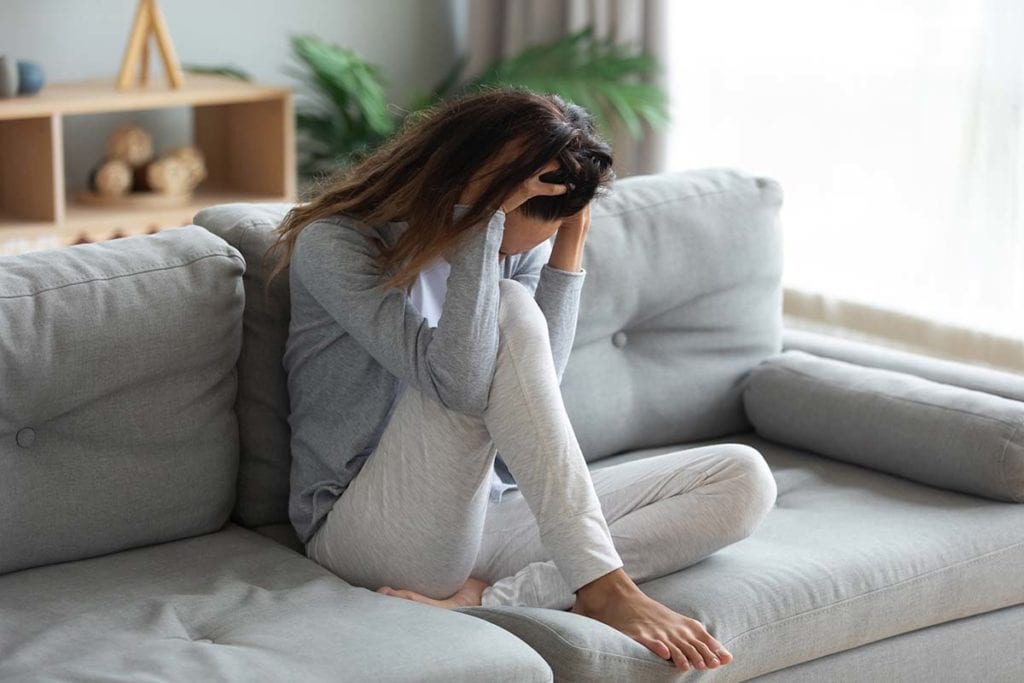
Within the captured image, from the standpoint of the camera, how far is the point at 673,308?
2.45m

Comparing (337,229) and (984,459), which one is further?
(984,459)

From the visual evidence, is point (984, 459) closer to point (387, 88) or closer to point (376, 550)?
point (376, 550)

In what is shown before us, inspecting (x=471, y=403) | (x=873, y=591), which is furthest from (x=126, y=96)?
(x=873, y=591)

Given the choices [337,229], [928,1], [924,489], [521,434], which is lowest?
[924,489]

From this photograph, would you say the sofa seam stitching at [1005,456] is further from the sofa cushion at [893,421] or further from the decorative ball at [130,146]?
the decorative ball at [130,146]

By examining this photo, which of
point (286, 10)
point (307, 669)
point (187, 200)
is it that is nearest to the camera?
point (307, 669)

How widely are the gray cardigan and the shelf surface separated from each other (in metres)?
1.52

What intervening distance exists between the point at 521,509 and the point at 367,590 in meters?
0.27

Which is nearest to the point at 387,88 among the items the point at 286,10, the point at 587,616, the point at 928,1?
the point at 286,10

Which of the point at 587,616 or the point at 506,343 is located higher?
the point at 506,343

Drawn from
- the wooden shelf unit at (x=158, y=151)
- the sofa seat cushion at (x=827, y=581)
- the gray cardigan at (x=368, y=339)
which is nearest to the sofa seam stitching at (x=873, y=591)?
the sofa seat cushion at (x=827, y=581)

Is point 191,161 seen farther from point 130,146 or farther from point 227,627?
point 227,627

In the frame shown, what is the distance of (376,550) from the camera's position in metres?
1.86

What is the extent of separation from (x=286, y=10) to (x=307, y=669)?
9.22 feet
